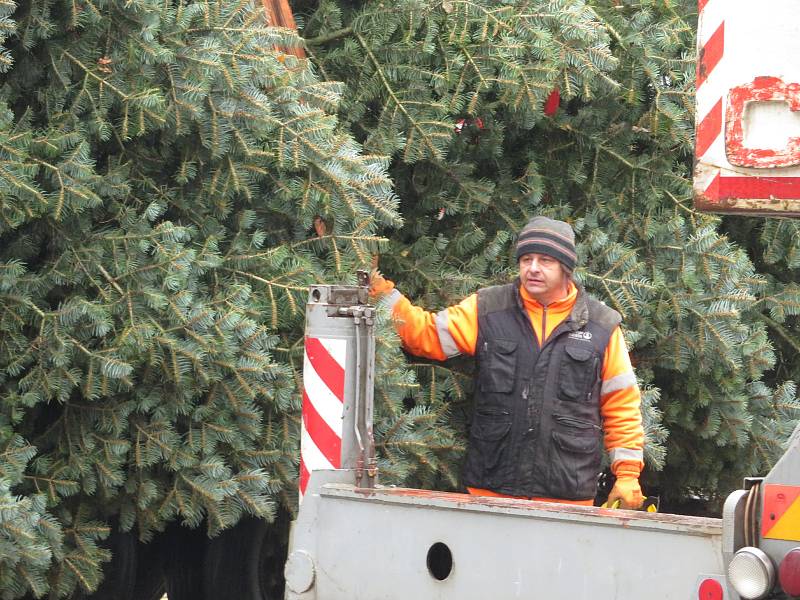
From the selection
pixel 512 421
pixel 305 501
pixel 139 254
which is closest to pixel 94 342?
pixel 139 254

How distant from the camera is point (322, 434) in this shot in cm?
385

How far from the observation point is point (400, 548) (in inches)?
135

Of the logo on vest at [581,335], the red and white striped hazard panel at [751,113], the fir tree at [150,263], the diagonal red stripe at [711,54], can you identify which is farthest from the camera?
the logo on vest at [581,335]

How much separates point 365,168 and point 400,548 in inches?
55.5

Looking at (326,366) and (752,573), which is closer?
(752,573)

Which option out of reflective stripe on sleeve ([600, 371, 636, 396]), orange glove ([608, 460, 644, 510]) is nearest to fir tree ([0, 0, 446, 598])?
reflective stripe on sleeve ([600, 371, 636, 396])

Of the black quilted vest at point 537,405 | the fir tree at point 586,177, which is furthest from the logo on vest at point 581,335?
the fir tree at point 586,177

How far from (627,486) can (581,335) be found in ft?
1.89

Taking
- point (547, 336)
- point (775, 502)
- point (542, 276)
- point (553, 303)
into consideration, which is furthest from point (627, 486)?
point (775, 502)

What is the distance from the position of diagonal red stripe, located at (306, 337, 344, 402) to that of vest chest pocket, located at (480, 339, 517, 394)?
3.11ft

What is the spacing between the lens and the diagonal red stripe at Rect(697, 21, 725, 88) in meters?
2.92

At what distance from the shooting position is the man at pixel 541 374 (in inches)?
181

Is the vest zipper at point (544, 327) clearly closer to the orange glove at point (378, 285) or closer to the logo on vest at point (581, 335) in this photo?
the logo on vest at point (581, 335)

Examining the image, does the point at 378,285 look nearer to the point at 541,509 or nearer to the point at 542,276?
the point at 542,276
